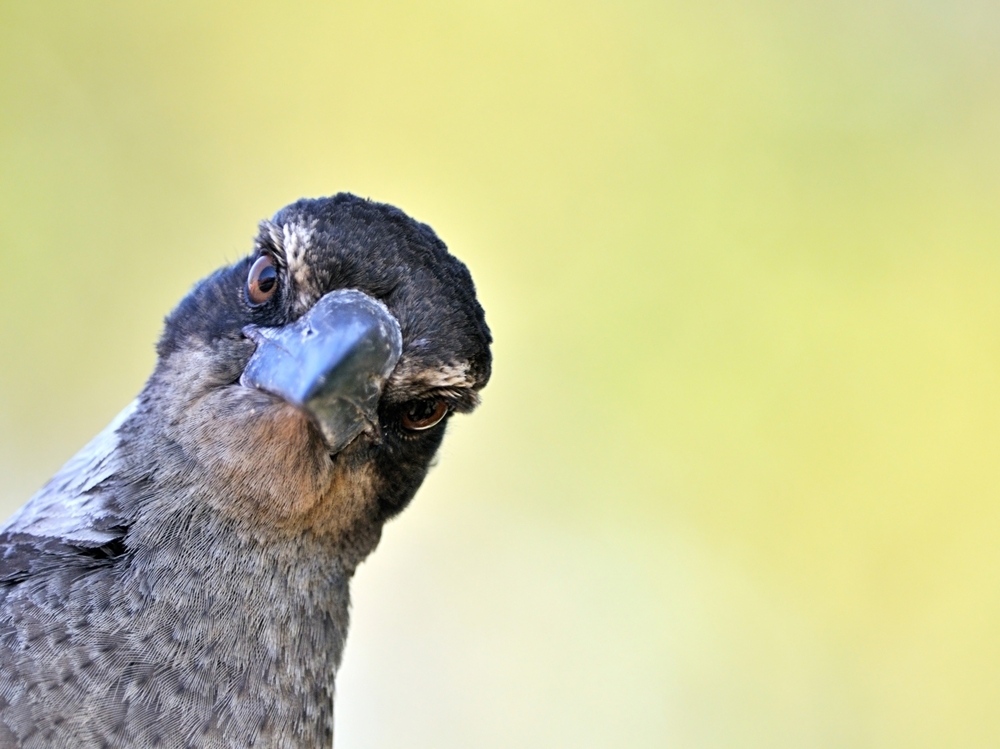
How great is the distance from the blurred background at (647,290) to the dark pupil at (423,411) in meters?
3.48

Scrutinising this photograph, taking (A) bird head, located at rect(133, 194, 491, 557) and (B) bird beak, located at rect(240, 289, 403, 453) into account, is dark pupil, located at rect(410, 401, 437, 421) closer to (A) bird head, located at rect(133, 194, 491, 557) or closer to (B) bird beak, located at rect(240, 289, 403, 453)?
(A) bird head, located at rect(133, 194, 491, 557)

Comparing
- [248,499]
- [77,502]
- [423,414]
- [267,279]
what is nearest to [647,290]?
[423,414]

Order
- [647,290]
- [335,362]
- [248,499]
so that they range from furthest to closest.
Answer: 1. [647,290]
2. [248,499]
3. [335,362]

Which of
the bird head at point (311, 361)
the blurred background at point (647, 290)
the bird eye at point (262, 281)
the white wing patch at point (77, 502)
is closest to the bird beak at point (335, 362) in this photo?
the bird head at point (311, 361)

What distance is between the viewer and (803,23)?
20.7 ft

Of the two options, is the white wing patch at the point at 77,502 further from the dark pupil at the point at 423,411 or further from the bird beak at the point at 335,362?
the dark pupil at the point at 423,411

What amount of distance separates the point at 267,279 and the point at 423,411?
1.68ft

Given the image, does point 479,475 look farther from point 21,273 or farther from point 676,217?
point 21,273

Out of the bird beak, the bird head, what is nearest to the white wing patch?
the bird head

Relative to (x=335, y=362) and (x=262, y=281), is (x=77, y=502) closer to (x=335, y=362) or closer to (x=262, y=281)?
(x=262, y=281)

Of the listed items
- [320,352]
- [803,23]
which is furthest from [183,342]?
[803,23]

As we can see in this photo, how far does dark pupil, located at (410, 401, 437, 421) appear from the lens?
2344 mm

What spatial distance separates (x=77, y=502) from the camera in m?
2.34

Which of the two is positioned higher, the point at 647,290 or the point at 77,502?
the point at 647,290
